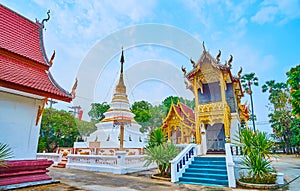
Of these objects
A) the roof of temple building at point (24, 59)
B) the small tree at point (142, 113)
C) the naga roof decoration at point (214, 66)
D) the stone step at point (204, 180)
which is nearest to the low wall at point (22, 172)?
the roof of temple building at point (24, 59)

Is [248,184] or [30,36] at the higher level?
[30,36]

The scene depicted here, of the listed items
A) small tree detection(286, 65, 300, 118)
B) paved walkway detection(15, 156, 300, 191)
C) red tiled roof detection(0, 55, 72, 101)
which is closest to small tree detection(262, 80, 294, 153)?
small tree detection(286, 65, 300, 118)

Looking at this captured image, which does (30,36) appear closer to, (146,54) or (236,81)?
(146,54)

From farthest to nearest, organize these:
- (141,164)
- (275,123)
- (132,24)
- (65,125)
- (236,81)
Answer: (275,123) → (65,125) → (132,24) → (236,81) → (141,164)

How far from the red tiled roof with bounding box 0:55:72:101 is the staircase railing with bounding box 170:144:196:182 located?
15.2 feet

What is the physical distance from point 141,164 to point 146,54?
29.1ft

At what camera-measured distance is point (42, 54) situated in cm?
785

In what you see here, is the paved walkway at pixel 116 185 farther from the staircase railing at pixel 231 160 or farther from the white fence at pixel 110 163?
the white fence at pixel 110 163

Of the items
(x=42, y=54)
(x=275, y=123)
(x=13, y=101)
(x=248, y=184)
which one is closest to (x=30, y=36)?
(x=42, y=54)

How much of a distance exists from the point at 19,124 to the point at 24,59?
2333mm

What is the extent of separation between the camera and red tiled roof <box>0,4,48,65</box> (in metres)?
6.79

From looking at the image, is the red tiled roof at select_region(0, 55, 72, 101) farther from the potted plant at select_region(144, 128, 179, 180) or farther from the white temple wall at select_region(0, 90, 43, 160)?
the potted plant at select_region(144, 128, 179, 180)

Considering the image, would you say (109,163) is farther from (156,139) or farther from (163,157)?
(163,157)

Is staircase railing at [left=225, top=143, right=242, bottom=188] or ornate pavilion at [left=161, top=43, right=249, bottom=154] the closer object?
staircase railing at [left=225, top=143, right=242, bottom=188]
